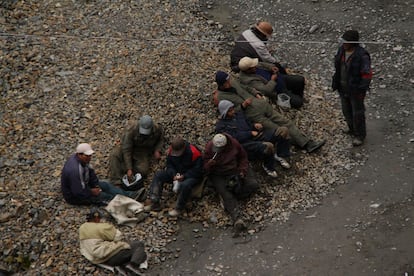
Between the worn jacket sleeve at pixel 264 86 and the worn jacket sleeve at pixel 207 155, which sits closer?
the worn jacket sleeve at pixel 207 155

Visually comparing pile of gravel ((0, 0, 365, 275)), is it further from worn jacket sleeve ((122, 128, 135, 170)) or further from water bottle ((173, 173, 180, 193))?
worn jacket sleeve ((122, 128, 135, 170))

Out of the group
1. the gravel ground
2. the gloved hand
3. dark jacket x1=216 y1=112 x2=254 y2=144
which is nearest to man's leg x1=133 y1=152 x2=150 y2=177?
the gravel ground

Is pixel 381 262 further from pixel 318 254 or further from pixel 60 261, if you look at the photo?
pixel 60 261

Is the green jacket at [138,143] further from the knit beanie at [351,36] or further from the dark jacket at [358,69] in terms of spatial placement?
the knit beanie at [351,36]

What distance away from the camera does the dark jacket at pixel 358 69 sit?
9.63m

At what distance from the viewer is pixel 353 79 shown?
9.87 m

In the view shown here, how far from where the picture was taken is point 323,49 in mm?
13031

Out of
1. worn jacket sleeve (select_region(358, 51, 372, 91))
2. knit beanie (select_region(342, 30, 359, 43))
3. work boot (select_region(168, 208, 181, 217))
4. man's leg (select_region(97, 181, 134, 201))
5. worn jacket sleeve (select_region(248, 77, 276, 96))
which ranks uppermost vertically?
knit beanie (select_region(342, 30, 359, 43))

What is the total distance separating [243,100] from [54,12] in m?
5.96

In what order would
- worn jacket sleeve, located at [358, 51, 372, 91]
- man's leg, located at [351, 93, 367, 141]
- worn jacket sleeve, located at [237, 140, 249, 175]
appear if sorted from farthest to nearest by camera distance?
man's leg, located at [351, 93, 367, 141]
worn jacket sleeve, located at [358, 51, 372, 91]
worn jacket sleeve, located at [237, 140, 249, 175]

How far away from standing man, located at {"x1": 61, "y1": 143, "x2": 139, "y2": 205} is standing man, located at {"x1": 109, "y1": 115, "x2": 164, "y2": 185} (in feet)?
1.32

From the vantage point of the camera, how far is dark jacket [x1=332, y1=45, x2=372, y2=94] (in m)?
9.63

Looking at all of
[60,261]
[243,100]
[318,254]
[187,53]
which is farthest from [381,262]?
[187,53]

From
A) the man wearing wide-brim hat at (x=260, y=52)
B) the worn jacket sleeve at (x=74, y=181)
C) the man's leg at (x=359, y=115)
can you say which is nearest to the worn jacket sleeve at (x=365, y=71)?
the man's leg at (x=359, y=115)
